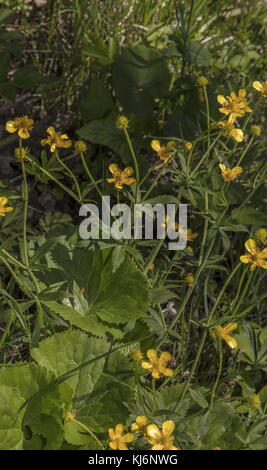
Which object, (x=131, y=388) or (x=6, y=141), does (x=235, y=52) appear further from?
(x=131, y=388)

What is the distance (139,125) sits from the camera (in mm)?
2576

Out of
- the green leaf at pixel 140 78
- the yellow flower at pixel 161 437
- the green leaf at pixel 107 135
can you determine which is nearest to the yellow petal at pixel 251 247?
the yellow flower at pixel 161 437

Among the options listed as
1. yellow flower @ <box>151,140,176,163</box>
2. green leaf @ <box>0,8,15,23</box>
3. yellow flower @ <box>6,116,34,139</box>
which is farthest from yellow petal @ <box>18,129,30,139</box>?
green leaf @ <box>0,8,15,23</box>

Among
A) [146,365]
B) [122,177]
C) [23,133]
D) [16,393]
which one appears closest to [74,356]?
[16,393]

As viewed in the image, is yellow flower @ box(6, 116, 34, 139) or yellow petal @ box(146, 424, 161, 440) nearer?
yellow petal @ box(146, 424, 161, 440)

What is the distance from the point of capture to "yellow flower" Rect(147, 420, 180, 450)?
1.40 m

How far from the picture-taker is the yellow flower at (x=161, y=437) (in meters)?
1.40

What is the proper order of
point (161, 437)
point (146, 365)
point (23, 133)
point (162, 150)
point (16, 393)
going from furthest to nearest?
point (162, 150) < point (23, 133) < point (16, 393) < point (146, 365) < point (161, 437)

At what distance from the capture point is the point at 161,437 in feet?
4.63

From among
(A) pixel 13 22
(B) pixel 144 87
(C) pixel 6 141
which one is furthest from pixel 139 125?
(A) pixel 13 22

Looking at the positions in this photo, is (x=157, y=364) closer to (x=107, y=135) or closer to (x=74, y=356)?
(x=74, y=356)

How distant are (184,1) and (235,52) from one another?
323 mm

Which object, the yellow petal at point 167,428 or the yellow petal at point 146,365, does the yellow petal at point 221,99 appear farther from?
the yellow petal at point 167,428

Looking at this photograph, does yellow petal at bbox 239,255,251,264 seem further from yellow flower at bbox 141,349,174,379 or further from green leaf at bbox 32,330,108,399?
green leaf at bbox 32,330,108,399
